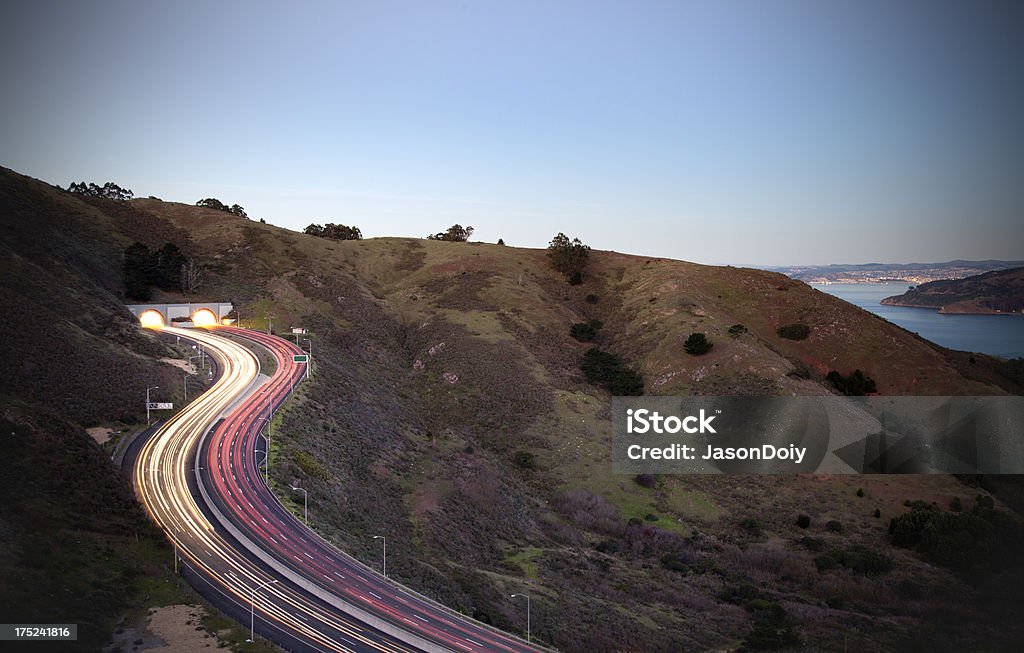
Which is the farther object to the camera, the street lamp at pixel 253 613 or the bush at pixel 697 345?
the bush at pixel 697 345

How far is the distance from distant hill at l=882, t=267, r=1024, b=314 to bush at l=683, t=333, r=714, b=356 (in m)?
56.0

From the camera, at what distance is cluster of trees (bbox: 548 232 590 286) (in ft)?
387

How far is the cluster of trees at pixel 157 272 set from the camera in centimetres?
8656

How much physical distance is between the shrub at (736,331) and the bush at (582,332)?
67.7 ft

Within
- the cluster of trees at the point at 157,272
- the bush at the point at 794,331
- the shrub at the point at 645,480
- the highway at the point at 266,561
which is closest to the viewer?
the highway at the point at 266,561

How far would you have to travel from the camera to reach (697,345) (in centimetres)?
8144

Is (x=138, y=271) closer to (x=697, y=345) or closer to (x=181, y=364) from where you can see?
(x=181, y=364)

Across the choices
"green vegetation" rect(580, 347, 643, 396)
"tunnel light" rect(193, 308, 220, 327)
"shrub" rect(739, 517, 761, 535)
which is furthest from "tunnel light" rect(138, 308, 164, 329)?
"shrub" rect(739, 517, 761, 535)

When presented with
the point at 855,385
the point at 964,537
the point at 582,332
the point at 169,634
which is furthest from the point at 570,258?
the point at 169,634

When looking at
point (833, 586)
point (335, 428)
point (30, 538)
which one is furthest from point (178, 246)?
point (833, 586)

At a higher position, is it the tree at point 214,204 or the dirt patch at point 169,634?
the tree at point 214,204

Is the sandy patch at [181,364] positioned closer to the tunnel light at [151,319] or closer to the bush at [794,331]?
the tunnel light at [151,319]

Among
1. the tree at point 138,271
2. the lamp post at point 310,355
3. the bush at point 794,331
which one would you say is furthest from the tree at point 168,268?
the bush at point 794,331

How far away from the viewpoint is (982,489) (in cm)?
5953
